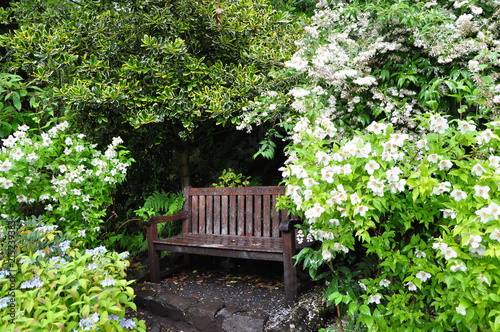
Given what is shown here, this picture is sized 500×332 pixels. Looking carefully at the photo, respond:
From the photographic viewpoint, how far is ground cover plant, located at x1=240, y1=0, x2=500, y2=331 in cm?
170

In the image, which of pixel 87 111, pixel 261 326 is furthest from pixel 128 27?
pixel 261 326

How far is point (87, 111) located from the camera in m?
4.18

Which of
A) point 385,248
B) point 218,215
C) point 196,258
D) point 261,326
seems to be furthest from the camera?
point 196,258

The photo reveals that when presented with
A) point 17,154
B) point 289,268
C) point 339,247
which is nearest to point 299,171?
point 339,247

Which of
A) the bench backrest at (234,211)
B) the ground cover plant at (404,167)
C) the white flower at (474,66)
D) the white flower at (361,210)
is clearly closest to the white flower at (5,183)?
the bench backrest at (234,211)

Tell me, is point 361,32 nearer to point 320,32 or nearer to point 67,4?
point 320,32

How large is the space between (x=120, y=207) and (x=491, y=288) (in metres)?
4.99

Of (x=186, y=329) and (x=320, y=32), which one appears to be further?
(x=320, y=32)

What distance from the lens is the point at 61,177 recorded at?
10.9 ft

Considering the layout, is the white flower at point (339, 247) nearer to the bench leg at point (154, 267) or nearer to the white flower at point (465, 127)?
the white flower at point (465, 127)

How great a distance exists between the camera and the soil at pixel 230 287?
10.0 ft

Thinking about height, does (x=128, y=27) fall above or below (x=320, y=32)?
above

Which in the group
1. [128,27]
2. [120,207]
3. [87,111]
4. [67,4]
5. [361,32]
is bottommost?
[120,207]

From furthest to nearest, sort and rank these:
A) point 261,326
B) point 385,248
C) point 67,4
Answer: point 67,4 < point 261,326 < point 385,248
